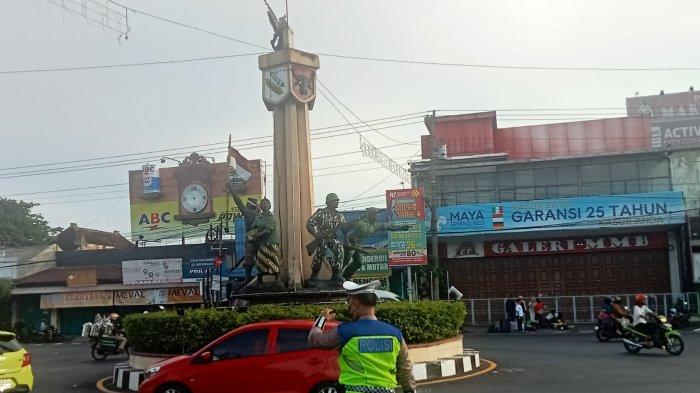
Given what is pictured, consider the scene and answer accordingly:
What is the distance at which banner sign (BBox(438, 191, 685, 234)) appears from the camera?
100 ft

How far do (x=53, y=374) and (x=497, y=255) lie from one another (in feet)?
74.4

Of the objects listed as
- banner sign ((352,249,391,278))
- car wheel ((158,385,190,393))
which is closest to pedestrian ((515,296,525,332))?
banner sign ((352,249,391,278))

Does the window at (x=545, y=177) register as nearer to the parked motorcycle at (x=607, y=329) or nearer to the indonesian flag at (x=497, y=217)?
the indonesian flag at (x=497, y=217)

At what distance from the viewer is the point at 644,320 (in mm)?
16141

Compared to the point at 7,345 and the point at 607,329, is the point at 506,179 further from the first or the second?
the point at 7,345

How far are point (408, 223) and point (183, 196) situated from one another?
18955 mm

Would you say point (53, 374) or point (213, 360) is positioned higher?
point (213, 360)

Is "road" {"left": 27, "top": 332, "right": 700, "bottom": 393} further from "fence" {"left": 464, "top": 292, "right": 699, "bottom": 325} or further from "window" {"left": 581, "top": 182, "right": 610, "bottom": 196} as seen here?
"window" {"left": 581, "top": 182, "right": 610, "bottom": 196}

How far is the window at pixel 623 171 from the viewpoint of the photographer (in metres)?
33.4

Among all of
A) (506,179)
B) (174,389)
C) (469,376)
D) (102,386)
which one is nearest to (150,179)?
(506,179)

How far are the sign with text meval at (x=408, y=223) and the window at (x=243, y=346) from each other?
1935 cm

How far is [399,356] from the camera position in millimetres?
4980

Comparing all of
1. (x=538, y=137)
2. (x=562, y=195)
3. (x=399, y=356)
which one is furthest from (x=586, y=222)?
(x=399, y=356)

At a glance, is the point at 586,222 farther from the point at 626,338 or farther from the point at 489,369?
the point at 489,369
